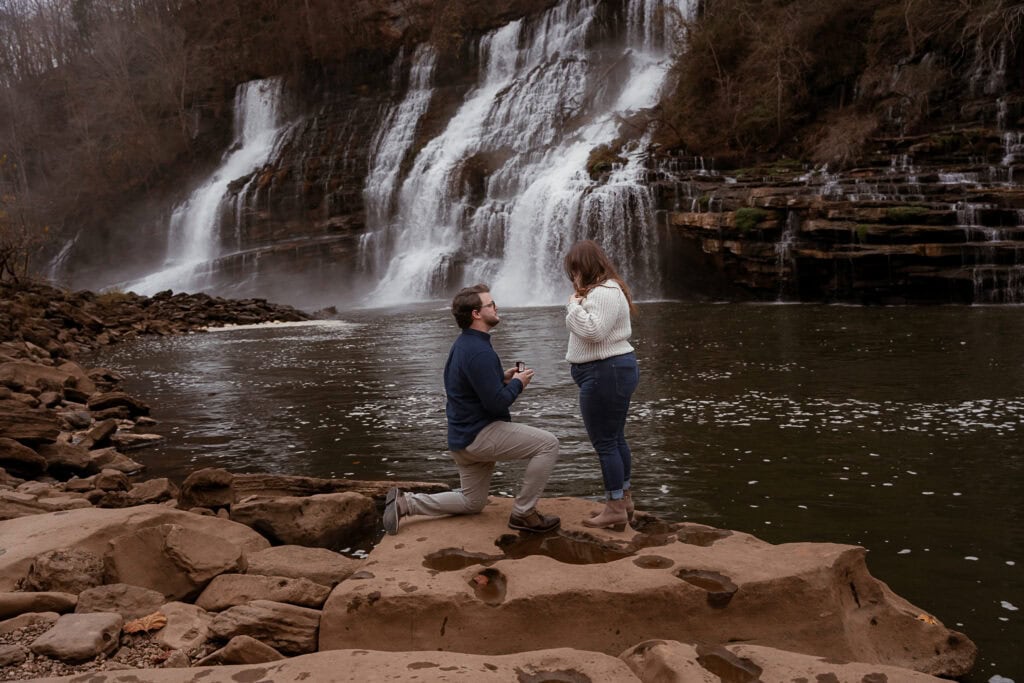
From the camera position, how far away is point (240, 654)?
3682mm

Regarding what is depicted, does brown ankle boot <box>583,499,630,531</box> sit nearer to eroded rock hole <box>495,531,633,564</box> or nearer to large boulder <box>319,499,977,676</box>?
eroded rock hole <box>495,531,633,564</box>

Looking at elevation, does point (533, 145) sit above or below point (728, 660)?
above

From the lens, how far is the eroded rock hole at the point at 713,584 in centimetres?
395

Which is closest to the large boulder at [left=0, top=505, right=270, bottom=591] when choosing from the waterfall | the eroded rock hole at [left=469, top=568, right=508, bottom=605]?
the eroded rock hole at [left=469, top=568, right=508, bottom=605]

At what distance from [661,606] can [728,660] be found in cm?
52

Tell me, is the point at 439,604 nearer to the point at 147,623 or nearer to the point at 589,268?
the point at 147,623

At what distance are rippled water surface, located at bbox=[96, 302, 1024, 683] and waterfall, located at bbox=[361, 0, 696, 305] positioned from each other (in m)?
12.3

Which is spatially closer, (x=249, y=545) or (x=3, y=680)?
(x=3, y=680)

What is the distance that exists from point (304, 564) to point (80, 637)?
1.34 meters

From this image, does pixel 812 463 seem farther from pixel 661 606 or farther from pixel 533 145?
pixel 533 145

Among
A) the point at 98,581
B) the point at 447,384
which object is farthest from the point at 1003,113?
the point at 98,581

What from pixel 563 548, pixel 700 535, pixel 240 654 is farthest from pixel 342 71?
pixel 240 654

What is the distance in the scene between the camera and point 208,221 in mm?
48875

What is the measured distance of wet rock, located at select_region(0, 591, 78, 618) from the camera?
4.02 m
